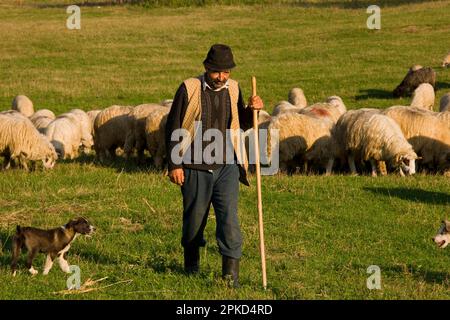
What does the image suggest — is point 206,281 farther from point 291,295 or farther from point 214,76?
point 214,76

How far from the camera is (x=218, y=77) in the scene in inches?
318

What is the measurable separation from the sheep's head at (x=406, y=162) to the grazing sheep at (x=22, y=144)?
639 cm

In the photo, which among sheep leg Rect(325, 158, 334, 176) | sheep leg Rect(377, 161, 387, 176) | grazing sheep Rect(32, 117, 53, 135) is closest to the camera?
sheep leg Rect(377, 161, 387, 176)

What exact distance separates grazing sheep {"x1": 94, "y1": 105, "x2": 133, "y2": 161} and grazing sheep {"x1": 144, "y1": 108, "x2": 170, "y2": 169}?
151 cm

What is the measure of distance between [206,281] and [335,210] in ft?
13.1

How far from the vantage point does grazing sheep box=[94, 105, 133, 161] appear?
1895 cm

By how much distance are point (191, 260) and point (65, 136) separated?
11670 mm

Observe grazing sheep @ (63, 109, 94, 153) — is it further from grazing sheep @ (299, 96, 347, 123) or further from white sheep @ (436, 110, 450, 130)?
white sheep @ (436, 110, 450, 130)

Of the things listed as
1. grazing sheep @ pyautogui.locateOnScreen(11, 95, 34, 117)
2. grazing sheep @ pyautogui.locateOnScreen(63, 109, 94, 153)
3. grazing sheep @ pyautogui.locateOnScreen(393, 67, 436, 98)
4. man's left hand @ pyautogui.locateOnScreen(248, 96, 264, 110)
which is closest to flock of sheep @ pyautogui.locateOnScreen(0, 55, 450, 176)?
grazing sheep @ pyautogui.locateOnScreen(63, 109, 94, 153)

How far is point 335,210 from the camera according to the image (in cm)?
1188

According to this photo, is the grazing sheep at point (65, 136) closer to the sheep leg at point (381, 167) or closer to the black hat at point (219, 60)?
the sheep leg at point (381, 167)

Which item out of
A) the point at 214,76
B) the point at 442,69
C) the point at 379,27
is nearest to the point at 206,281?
the point at 214,76

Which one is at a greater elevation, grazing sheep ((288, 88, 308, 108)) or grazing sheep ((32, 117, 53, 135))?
grazing sheep ((32, 117, 53, 135))

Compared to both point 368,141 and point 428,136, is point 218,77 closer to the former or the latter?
point 368,141
